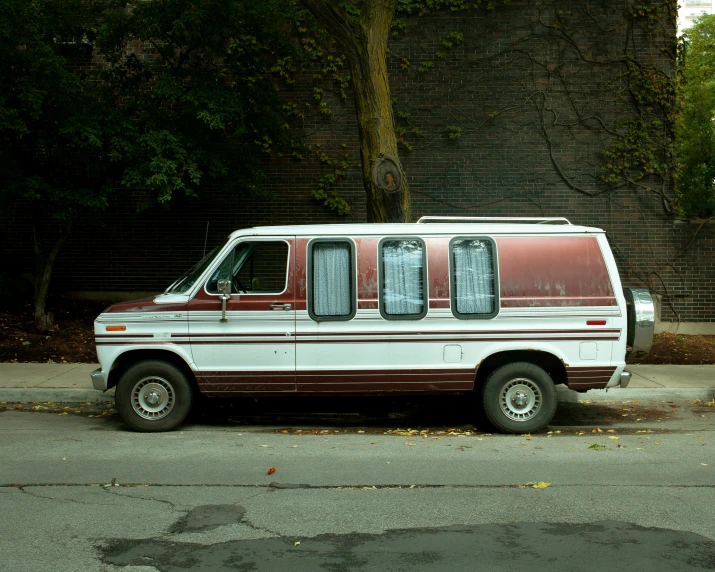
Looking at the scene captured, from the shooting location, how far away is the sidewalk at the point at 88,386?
10.2m

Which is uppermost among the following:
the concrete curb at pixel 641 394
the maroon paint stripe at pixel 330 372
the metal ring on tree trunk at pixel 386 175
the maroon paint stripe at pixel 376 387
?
the metal ring on tree trunk at pixel 386 175

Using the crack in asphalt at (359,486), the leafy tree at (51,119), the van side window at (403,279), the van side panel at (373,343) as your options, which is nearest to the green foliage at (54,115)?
the leafy tree at (51,119)

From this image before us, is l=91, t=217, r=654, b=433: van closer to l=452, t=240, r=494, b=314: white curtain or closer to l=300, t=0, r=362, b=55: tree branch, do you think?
l=452, t=240, r=494, b=314: white curtain

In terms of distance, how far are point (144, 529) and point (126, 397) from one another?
332 cm

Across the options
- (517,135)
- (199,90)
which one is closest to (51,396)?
(199,90)

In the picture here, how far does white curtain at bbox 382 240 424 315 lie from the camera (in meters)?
8.43

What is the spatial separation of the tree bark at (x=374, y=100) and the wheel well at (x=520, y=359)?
3.26 metres

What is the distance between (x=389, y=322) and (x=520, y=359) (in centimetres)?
148

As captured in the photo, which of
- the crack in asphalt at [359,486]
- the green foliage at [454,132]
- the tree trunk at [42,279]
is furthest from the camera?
the green foliage at [454,132]

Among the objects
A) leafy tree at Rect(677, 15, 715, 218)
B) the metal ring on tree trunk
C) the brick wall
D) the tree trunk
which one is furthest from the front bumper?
leafy tree at Rect(677, 15, 715, 218)

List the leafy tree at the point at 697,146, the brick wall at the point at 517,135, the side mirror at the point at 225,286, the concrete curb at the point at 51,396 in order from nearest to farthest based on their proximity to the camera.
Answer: the side mirror at the point at 225,286 < the concrete curb at the point at 51,396 < the brick wall at the point at 517,135 < the leafy tree at the point at 697,146

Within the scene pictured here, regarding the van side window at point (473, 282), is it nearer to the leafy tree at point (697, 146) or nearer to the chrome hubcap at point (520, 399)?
the chrome hubcap at point (520, 399)

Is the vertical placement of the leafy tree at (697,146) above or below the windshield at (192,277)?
above

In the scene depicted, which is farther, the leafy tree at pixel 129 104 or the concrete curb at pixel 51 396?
the leafy tree at pixel 129 104
